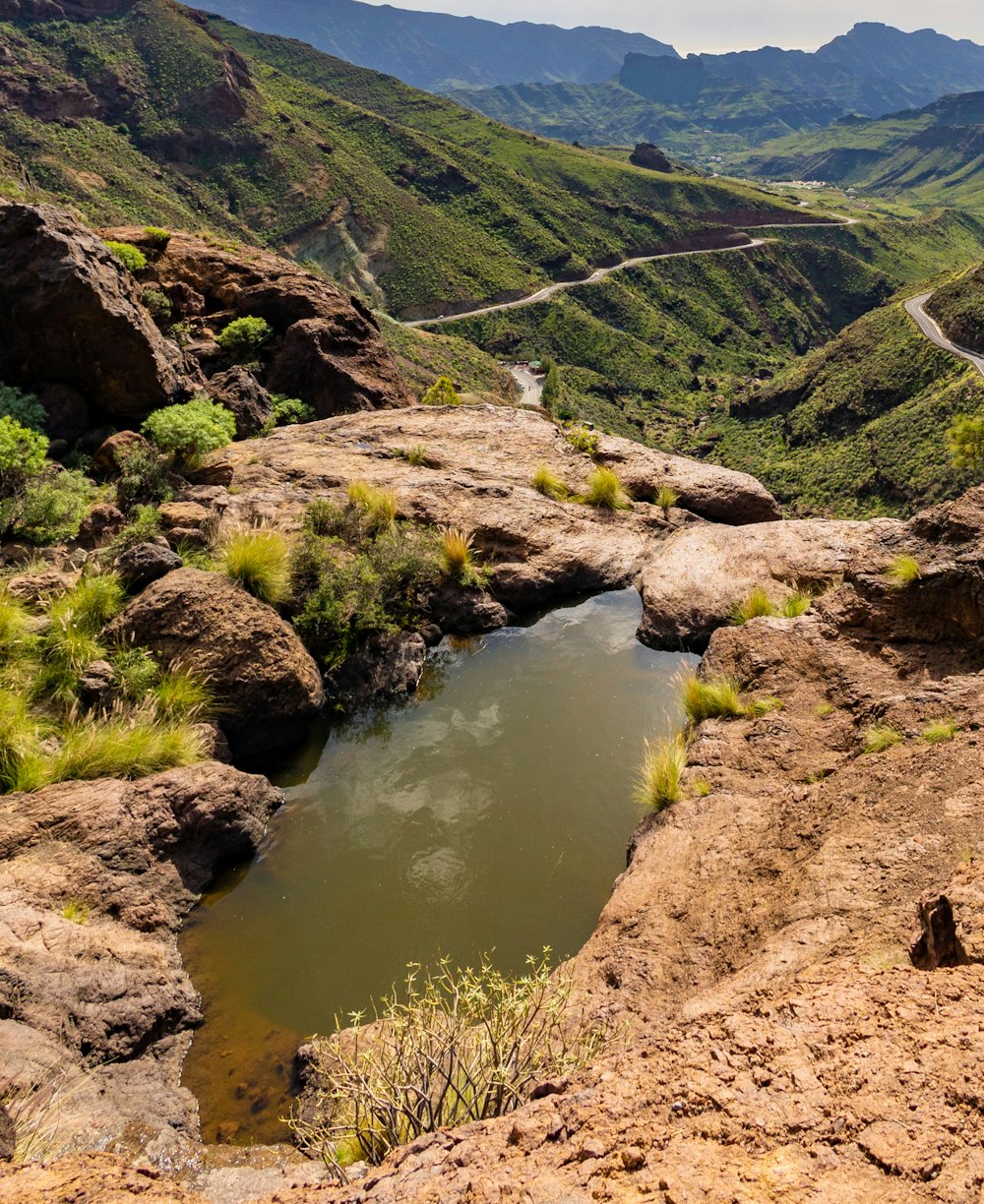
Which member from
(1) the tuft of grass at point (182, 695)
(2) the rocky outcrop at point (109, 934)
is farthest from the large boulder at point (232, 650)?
(2) the rocky outcrop at point (109, 934)

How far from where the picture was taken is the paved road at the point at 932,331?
5979cm

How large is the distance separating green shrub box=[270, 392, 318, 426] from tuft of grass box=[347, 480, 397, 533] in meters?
5.18

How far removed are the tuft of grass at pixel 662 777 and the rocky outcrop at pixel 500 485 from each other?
3.66m

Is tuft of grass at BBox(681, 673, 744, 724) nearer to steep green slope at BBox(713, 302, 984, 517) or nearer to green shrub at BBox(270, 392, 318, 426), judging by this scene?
green shrub at BBox(270, 392, 318, 426)

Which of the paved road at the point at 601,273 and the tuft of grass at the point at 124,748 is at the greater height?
the paved road at the point at 601,273

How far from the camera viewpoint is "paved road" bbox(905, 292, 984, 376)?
59.8 meters

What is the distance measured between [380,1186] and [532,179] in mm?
145270

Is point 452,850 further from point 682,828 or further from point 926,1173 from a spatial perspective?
point 926,1173

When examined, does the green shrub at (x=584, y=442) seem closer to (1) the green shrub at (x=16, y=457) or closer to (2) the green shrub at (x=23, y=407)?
(1) the green shrub at (x=16, y=457)

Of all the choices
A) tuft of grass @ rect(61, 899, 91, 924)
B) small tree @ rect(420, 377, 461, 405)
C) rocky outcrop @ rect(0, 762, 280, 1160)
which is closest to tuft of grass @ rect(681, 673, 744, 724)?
rocky outcrop @ rect(0, 762, 280, 1160)

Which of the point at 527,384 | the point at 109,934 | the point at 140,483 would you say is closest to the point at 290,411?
the point at 140,483

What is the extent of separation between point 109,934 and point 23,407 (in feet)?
32.2

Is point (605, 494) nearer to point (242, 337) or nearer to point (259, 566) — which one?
point (259, 566)

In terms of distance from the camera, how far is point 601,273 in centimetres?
10588
